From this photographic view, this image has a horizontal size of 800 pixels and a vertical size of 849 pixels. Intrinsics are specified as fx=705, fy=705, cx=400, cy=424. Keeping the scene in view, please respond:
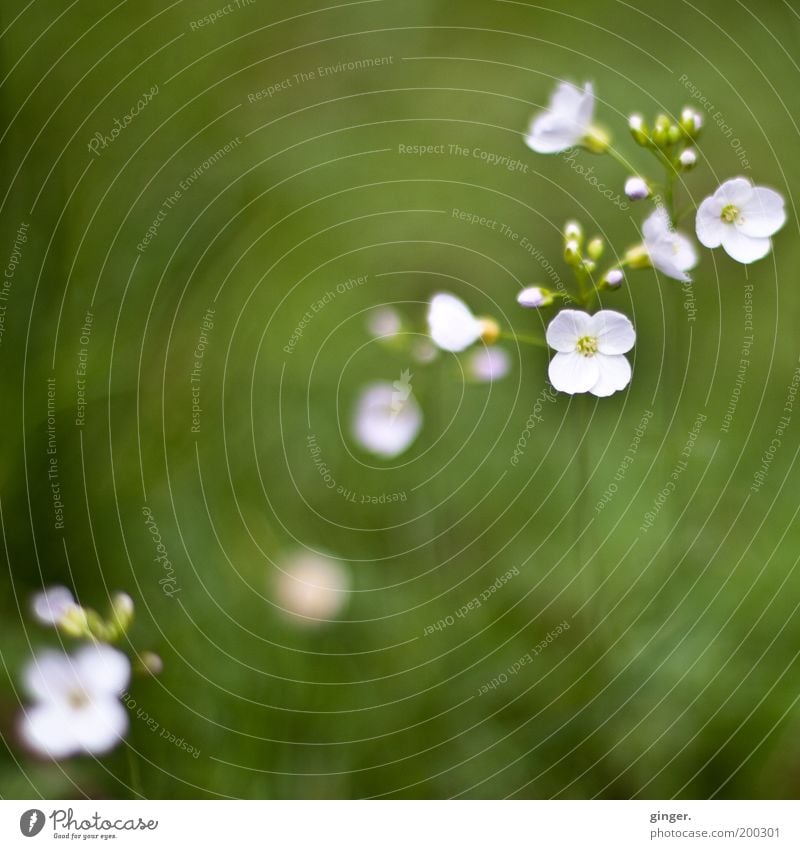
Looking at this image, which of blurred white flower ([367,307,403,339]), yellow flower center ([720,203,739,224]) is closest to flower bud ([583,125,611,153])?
yellow flower center ([720,203,739,224])

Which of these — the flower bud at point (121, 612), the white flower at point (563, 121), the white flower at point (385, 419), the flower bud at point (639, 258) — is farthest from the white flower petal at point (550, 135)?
the flower bud at point (121, 612)

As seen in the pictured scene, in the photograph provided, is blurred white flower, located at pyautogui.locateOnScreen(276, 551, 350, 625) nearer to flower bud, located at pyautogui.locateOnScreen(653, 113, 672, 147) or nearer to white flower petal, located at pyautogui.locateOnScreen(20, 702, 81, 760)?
white flower petal, located at pyautogui.locateOnScreen(20, 702, 81, 760)

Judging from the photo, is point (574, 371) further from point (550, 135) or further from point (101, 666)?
point (101, 666)

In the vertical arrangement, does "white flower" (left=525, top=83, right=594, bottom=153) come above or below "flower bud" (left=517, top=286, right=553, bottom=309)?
above

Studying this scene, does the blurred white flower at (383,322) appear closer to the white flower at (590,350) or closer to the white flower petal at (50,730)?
the white flower at (590,350)

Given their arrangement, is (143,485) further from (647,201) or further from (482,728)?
(647,201)

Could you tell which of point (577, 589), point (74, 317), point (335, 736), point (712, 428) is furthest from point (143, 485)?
point (712, 428)

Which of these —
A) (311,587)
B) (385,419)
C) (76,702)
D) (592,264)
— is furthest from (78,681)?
(592,264)
